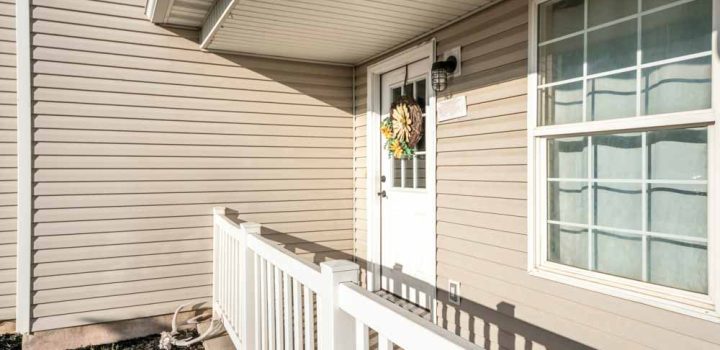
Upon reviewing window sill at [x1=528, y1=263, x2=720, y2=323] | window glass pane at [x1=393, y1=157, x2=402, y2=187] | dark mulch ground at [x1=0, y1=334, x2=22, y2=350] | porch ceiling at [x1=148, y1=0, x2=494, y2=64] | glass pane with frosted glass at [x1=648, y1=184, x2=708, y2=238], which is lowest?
dark mulch ground at [x1=0, y1=334, x2=22, y2=350]

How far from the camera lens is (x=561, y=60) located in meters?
2.34

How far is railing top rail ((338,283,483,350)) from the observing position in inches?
37.9

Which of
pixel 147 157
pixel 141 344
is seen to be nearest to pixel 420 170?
pixel 147 157

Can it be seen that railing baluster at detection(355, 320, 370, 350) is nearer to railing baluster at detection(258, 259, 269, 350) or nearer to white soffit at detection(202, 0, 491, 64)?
railing baluster at detection(258, 259, 269, 350)

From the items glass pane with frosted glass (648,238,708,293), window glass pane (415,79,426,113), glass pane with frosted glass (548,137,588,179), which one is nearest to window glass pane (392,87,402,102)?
window glass pane (415,79,426,113)

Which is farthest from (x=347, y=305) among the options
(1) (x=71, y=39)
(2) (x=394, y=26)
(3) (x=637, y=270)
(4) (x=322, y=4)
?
(1) (x=71, y=39)

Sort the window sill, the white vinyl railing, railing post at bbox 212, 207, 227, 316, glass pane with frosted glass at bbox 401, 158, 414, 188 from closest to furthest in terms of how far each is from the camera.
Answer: the white vinyl railing < the window sill < railing post at bbox 212, 207, 227, 316 < glass pane with frosted glass at bbox 401, 158, 414, 188

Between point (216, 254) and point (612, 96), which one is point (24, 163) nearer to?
point (216, 254)

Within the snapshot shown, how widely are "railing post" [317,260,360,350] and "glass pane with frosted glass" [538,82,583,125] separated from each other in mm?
1543

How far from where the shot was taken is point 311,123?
13.5ft

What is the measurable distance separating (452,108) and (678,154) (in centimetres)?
146

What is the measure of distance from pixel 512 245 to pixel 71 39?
3468mm

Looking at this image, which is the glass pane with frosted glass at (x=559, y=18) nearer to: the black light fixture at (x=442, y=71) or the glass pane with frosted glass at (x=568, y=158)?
the glass pane with frosted glass at (x=568, y=158)

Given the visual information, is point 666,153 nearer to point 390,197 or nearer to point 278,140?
point 390,197
